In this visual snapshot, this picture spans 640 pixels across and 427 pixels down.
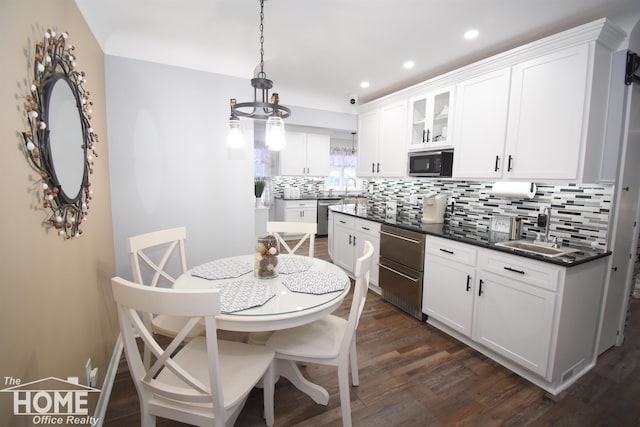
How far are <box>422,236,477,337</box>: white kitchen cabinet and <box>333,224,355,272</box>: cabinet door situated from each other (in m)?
1.22

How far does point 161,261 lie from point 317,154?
4.38m

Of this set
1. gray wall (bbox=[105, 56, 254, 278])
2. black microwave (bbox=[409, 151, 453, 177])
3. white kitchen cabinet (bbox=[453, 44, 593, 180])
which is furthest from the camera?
black microwave (bbox=[409, 151, 453, 177])

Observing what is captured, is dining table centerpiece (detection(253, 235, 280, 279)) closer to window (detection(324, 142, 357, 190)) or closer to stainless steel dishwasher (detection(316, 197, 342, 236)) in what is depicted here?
stainless steel dishwasher (detection(316, 197, 342, 236))

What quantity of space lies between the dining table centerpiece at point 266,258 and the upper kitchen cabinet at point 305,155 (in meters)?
4.09

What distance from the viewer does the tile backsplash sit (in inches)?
81.6

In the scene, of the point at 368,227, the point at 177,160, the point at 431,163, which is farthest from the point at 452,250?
the point at 177,160

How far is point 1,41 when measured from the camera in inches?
35.1

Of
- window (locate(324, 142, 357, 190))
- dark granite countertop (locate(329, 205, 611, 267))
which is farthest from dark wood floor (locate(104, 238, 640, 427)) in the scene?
window (locate(324, 142, 357, 190))

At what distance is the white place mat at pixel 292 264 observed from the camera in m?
1.97

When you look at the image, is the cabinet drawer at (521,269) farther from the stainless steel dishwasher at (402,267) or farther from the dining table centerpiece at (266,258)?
the dining table centerpiece at (266,258)

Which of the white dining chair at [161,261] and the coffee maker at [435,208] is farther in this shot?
the coffee maker at [435,208]

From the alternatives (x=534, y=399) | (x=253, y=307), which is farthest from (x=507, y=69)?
(x=253, y=307)

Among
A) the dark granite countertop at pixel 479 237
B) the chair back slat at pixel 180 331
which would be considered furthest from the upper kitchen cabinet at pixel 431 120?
the chair back slat at pixel 180 331

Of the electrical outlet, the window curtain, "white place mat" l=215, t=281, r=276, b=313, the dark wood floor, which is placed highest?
the window curtain
